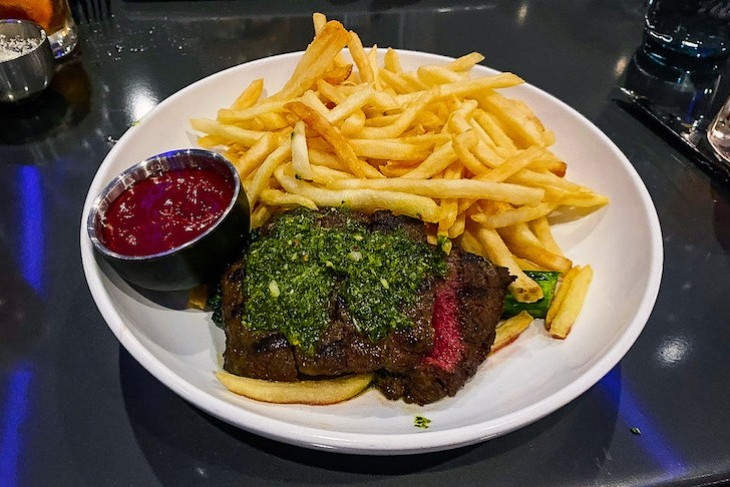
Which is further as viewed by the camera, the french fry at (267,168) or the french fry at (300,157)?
the french fry at (267,168)

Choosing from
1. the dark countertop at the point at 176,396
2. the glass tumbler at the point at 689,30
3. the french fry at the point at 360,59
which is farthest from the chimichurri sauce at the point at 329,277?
the glass tumbler at the point at 689,30

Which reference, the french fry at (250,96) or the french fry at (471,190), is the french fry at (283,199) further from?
the french fry at (250,96)

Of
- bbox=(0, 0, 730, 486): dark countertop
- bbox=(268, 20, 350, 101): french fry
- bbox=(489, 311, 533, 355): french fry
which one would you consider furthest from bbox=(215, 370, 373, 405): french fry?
bbox=(268, 20, 350, 101): french fry

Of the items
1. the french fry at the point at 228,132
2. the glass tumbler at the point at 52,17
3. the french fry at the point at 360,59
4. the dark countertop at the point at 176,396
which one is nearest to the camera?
the dark countertop at the point at 176,396

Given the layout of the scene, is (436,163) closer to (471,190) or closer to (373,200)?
(471,190)

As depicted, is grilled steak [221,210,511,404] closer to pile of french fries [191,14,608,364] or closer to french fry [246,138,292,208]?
pile of french fries [191,14,608,364]

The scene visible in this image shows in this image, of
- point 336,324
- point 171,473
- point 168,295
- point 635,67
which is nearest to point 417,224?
point 336,324
